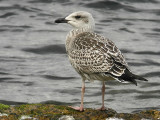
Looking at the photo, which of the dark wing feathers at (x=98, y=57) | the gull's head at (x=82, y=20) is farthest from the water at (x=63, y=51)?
the dark wing feathers at (x=98, y=57)

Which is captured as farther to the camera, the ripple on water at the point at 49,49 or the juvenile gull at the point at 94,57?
the ripple on water at the point at 49,49

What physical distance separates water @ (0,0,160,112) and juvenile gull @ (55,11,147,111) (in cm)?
297

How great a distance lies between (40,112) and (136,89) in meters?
5.95

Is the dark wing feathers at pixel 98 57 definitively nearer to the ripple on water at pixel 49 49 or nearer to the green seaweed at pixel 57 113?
the green seaweed at pixel 57 113

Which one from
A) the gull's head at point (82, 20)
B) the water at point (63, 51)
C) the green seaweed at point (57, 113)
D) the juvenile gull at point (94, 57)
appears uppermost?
the gull's head at point (82, 20)

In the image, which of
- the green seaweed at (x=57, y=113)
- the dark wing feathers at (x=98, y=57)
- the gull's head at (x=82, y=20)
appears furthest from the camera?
the gull's head at (x=82, y=20)

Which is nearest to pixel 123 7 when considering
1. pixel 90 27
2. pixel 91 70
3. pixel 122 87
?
pixel 122 87

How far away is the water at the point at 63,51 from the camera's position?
11.6 m

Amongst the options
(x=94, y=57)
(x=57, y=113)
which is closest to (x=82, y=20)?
(x=94, y=57)

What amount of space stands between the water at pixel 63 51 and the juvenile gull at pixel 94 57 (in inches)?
117

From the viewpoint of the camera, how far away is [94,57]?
739cm

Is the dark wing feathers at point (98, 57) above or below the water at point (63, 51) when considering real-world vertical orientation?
above

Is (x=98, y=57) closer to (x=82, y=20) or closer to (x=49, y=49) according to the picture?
(x=82, y=20)

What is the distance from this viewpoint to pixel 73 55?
7809mm
